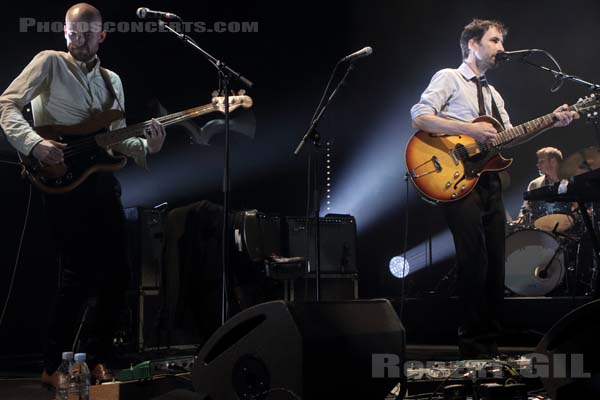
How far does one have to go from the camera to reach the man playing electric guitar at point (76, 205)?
12.0ft

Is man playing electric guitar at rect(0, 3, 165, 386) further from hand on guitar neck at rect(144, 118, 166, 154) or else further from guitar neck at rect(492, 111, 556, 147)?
guitar neck at rect(492, 111, 556, 147)

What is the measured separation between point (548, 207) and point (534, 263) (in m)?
0.66

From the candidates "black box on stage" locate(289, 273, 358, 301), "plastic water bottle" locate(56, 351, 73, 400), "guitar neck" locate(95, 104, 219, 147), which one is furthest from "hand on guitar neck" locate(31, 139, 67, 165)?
"black box on stage" locate(289, 273, 358, 301)

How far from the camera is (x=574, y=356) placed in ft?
7.95

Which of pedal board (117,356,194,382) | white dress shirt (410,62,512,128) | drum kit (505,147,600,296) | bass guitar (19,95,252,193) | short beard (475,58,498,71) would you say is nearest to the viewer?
pedal board (117,356,194,382)

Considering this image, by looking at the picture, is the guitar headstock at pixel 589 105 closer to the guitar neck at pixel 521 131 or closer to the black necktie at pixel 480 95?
the guitar neck at pixel 521 131

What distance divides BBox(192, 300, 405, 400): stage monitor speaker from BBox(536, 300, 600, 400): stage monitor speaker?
0.52 meters

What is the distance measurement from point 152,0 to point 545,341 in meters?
5.40

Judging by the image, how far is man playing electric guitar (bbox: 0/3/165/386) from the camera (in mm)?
3672

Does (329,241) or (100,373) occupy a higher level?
(329,241)

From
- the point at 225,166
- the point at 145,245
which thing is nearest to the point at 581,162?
the point at 145,245

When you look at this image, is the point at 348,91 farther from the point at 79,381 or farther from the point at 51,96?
the point at 79,381

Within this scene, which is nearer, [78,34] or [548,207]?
[78,34]

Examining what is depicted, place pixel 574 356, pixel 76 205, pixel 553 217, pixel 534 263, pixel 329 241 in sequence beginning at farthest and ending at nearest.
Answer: pixel 553 217 → pixel 534 263 → pixel 329 241 → pixel 76 205 → pixel 574 356
